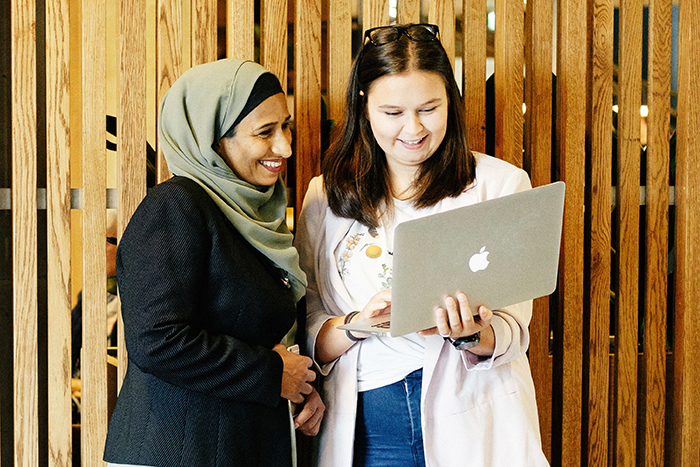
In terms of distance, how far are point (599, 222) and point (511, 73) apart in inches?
22.9

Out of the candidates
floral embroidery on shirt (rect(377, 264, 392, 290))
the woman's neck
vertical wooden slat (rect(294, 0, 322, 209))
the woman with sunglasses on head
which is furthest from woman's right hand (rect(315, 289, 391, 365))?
vertical wooden slat (rect(294, 0, 322, 209))

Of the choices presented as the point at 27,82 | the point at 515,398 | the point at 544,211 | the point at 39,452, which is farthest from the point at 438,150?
the point at 39,452

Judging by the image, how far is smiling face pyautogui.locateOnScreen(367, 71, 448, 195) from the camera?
5.29ft

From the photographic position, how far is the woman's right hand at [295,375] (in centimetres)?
156

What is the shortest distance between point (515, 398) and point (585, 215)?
90 centimetres

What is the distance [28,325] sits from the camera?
6.27 feet

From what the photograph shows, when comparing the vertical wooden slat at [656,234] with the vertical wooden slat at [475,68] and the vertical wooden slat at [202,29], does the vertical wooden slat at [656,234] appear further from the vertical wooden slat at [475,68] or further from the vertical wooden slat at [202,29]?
the vertical wooden slat at [202,29]

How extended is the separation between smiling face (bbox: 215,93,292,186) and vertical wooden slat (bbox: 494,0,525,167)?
0.82 m

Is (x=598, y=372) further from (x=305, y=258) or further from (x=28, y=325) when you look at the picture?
(x=28, y=325)

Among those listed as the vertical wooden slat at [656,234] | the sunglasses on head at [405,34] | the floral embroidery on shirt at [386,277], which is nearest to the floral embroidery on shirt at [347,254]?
the floral embroidery on shirt at [386,277]

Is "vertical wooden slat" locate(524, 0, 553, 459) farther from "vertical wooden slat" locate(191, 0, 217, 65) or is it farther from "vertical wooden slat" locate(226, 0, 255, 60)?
"vertical wooden slat" locate(191, 0, 217, 65)

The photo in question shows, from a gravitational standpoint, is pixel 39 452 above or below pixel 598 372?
below

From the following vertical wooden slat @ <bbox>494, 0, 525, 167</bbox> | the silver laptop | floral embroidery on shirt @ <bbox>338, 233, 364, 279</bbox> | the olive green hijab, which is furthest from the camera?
vertical wooden slat @ <bbox>494, 0, 525, 167</bbox>

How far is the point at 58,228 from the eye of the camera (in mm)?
1916
